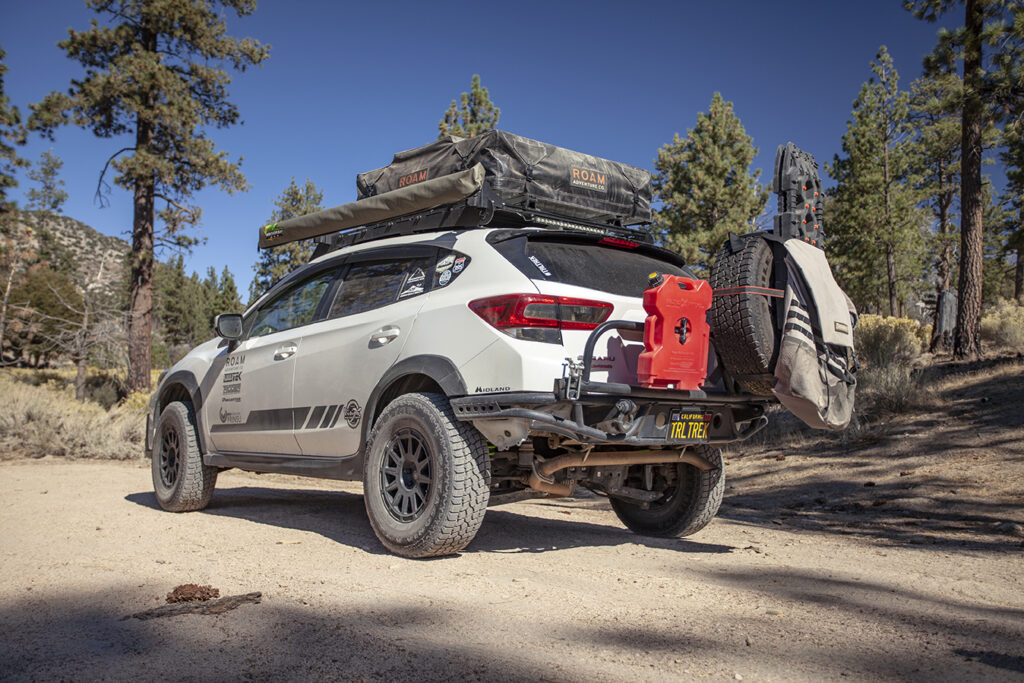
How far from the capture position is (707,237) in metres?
28.9

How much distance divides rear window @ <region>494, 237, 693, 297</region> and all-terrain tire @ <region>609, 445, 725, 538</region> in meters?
1.21

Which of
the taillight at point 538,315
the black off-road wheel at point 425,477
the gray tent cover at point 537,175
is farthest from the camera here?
the gray tent cover at point 537,175

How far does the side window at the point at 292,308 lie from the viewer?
17.9ft

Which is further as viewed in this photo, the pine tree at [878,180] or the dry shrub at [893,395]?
the pine tree at [878,180]

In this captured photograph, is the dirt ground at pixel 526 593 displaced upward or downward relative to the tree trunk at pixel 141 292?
downward

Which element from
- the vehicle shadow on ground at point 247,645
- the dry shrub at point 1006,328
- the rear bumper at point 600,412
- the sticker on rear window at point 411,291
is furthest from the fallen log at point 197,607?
the dry shrub at point 1006,328

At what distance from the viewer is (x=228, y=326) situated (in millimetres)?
5898

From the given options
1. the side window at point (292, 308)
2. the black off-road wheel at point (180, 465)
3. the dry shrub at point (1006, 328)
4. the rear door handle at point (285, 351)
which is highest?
the dry shrub at point (1006, 328)

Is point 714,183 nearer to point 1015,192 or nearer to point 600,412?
point 1015,192

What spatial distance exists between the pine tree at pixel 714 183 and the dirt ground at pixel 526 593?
24230mm

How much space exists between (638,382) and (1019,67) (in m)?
12.4

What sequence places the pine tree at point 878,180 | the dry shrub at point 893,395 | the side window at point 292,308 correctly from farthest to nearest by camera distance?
1. the pine tree at point 878,180
2. the dry shrub at point 893,395
3. the side window at point 292,308

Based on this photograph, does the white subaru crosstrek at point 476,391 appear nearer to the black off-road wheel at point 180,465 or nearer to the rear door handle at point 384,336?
the rear door handle at point 384,336

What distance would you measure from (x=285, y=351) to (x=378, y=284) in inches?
38.5
